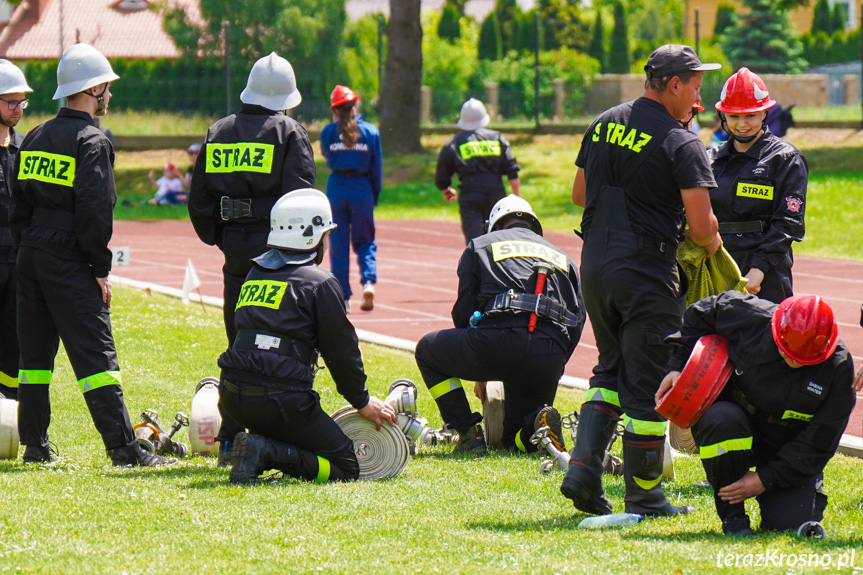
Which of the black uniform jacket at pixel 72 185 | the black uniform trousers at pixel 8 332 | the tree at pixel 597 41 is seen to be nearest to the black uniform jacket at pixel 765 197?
the black uniform jacket at pixel 72 185

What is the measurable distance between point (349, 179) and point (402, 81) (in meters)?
17.9

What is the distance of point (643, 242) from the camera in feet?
17.8

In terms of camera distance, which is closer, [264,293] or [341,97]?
[264,293]

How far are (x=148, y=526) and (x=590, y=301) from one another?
2259 mm

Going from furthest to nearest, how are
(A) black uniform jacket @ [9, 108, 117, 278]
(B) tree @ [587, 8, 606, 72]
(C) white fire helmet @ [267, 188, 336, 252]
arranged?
(B) tree @ [587, 8, 606, 72]
(A) black uniform jacket @ [9, 108, 117, 278]
(C) white fire helmet @ [267, 188, 336, 252]

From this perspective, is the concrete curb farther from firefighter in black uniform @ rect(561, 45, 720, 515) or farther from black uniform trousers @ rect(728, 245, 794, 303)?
firefighter in black uniform @ rect(561, 45, 720, 515)

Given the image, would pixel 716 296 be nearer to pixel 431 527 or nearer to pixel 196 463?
pixel 431 527

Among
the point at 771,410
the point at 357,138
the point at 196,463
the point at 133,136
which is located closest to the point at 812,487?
the point at 771,410

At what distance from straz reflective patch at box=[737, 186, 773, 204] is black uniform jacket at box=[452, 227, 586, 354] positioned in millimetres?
1171

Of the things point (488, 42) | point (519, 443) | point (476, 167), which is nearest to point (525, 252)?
point (519, 443)

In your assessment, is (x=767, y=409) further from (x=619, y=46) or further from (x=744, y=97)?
(x=619, y=46)

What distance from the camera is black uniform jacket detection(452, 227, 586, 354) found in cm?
729

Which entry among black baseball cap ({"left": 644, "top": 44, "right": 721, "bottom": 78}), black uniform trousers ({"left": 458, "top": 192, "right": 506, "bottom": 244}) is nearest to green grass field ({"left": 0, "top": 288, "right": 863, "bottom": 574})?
black baseball cap ({"left": 644, "top": 44, "right": 721, "bottom": 78})

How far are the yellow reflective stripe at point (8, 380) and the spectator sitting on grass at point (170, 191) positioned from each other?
19.7m
